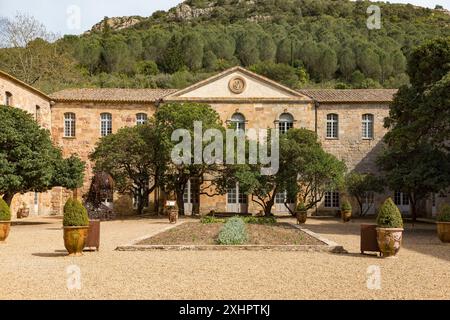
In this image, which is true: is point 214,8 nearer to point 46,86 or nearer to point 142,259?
point 46,86

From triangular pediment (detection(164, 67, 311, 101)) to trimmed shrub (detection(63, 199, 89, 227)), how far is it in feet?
75.1

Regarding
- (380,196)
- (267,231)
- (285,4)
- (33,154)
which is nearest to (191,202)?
(380,196)

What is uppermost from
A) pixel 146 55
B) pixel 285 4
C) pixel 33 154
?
pixel 285 4

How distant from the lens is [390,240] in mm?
12742

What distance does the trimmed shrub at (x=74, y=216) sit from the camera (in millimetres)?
12758

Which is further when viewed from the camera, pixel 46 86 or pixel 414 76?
pixel 46 86

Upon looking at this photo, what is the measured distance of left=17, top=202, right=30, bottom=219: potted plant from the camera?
99.5 ft

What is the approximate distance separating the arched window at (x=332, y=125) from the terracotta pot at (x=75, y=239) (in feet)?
83.5

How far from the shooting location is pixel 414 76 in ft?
72.2

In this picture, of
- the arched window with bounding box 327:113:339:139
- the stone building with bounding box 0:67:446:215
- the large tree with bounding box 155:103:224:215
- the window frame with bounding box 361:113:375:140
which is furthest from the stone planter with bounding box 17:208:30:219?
the window frame with bounding box 361:113:375:140

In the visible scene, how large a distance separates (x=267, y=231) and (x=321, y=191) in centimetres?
1143

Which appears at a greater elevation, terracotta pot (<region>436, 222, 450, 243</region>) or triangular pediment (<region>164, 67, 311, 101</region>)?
triangular pediment (<region>164, 67, 311, 101</region>)

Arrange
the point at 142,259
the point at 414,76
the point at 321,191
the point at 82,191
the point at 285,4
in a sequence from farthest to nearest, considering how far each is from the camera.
Answer: the point at 285,4, the point at 82,191, the point at 321,191, the point at 414,76, the point at 142,259

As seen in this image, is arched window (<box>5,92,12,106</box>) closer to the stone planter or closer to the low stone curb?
the stone planter
